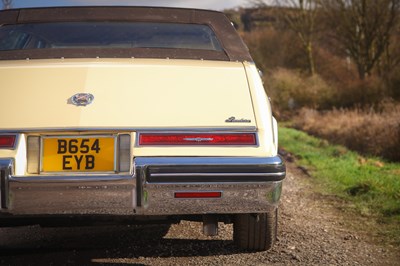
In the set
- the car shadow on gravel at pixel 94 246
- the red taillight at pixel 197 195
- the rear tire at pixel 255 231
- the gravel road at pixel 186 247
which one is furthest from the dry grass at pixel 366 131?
the red taillight at pixel 197 195

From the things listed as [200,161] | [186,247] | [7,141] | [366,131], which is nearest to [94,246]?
[186,247]

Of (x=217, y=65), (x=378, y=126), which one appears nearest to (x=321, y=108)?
(x=378, y=126)

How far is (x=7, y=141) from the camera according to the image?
284 cm

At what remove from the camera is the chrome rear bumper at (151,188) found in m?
2.79

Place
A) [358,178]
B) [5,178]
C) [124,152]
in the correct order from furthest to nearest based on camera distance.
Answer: [358,178] → [124,152] → [5,178]

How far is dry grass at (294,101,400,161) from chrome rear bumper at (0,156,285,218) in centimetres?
780

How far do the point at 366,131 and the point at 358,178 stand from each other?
525 centimetres

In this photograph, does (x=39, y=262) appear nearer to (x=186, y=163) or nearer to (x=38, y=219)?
(x=38, y=219)

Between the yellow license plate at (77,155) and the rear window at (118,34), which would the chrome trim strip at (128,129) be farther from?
the rear window at (118,34)

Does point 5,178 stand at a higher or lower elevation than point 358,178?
higher

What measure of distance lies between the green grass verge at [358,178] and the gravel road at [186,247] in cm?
54

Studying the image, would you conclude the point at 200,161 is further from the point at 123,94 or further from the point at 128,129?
the point at 123,94

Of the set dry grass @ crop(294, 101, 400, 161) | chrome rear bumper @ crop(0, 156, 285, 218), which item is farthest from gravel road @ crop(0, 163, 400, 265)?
dry grass @ crop(294, 101, 400, 161)

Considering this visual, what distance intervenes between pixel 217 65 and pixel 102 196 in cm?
105
